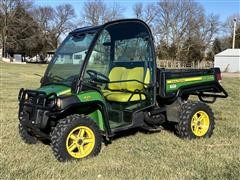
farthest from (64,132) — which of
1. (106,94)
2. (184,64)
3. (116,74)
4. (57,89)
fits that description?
(184,64)

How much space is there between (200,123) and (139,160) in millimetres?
1857

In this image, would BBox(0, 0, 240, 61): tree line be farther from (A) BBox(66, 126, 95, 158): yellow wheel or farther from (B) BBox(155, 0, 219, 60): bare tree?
(A) BBox(66, 126, 95, 158): yellow wheel

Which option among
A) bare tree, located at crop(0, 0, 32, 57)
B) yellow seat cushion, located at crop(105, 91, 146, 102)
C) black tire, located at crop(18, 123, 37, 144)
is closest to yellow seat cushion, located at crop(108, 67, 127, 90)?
yellow seat cushion, located at crop(105, 91, 146, 102)

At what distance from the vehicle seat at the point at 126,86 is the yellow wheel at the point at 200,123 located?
112 centimetres

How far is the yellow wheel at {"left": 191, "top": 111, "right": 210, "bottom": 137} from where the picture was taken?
728 cm

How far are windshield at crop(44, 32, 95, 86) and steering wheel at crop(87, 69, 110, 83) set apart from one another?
0.70 ft

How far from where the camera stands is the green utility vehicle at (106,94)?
5.86 meters

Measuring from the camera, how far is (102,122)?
20.6 ft

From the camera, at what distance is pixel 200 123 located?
742 cm

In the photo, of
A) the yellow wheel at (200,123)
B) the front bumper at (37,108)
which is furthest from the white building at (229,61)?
Answer: the front bumper at (37,108)

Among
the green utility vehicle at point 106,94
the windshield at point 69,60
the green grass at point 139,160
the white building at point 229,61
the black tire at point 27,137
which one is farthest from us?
the white building at point 229,61

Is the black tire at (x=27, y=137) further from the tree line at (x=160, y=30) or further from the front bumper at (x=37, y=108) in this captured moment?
the tree line at (x=160, y=30)

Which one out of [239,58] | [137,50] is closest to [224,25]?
[239,58]

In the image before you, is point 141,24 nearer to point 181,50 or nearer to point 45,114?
point 45,114
